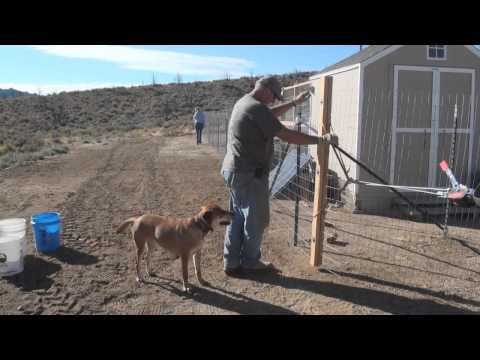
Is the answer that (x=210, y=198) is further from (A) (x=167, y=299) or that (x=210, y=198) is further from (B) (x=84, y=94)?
(B) (x=84, y=94)

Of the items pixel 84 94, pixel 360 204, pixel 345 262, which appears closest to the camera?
pixel 345 262

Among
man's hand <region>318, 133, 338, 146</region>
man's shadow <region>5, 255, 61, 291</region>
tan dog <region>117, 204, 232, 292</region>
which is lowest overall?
man's shadow <region>5, 255, 61, 291</region>

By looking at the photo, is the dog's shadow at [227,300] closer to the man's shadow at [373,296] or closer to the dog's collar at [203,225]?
the man's shadow at [373,296]

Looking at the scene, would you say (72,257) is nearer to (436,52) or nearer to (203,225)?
(203,225)

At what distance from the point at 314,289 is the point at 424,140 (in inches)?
208

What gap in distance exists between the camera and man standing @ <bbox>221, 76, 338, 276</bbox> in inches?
161

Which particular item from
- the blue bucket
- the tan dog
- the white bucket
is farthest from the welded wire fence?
the white bucket

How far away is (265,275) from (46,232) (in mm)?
2839

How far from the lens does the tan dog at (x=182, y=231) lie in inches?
159

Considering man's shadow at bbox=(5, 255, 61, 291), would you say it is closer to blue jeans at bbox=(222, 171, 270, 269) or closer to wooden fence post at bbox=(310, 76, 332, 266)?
blue jeans at bbox=(222, 171, 270, 269)

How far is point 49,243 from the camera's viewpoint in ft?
17.1

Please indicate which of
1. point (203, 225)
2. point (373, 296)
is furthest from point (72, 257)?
point (373, 296)

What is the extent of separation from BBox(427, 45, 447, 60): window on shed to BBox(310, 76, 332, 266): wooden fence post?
4.65 meters

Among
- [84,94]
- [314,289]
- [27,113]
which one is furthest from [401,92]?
[84,94]
